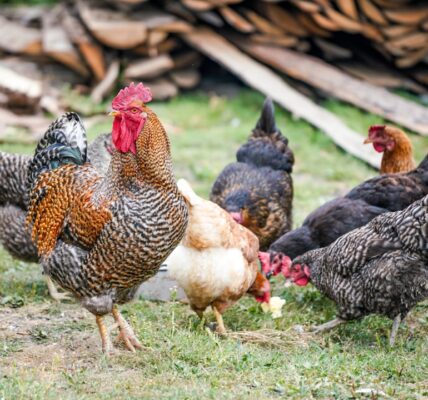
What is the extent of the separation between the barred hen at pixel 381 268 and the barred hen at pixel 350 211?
595mm

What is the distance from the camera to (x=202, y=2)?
12234mm

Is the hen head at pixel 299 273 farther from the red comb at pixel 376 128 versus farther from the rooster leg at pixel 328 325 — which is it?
the red comb at pixel 376 128

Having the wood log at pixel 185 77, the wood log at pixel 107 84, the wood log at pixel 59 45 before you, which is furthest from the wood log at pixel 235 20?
the wood log at pixel 59 45

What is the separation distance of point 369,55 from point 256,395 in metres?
9.43

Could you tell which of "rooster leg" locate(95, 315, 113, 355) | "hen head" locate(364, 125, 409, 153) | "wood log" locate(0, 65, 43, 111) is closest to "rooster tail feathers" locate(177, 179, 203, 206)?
"rooster leg" locate(95, 315, 113, 355)

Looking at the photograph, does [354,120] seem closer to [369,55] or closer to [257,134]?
[369,55]

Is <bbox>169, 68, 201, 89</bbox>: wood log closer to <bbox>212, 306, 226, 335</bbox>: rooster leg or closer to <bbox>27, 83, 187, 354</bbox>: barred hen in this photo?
<bbox>212, 306, 226, 335</bbox>: rooster leg

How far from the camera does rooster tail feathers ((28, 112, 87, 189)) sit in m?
5.71

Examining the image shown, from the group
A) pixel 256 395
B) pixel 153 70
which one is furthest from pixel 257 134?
pixel 153 70

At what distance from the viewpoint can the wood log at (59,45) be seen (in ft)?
40.9

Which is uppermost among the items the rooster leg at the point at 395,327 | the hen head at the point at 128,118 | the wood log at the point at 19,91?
the hen head at the point at 128,118

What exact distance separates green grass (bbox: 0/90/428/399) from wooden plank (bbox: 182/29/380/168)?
4009 millimetres

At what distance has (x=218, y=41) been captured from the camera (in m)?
12.7

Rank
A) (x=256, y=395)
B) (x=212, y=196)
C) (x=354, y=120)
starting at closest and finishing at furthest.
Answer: (x=256, y=395)
(x=212, y=196)
(x=354, y=120)
